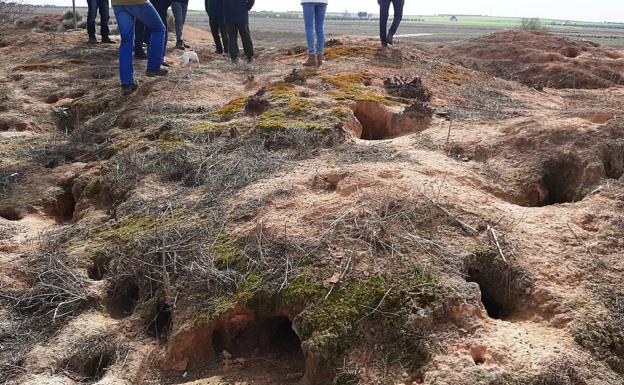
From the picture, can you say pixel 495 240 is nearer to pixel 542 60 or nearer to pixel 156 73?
pixel 156 73

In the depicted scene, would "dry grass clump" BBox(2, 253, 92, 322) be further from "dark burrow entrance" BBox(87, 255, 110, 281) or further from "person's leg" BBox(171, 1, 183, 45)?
"person's leg" BBox(171, 1, 183, 45)

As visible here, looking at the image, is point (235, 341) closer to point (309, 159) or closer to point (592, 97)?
point (309, 159)

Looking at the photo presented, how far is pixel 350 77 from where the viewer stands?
→ 7.82 m

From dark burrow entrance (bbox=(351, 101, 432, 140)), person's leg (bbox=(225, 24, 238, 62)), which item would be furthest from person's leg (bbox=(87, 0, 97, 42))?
dark burrow entrance (bbox=(351, 101, 432, 140))

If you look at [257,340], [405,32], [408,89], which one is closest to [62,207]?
[257,340]

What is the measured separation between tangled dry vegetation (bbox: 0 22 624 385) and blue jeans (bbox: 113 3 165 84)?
188 centimetres

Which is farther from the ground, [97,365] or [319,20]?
[319,20]

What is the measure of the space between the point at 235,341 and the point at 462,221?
5.84 ft

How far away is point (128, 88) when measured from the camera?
817cm

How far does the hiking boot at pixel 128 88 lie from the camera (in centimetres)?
812

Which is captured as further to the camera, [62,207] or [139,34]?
[139,34]

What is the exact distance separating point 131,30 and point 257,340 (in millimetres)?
5719

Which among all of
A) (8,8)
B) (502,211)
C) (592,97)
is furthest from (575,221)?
(8,8)

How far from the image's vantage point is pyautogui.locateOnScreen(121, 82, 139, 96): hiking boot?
8.12m
